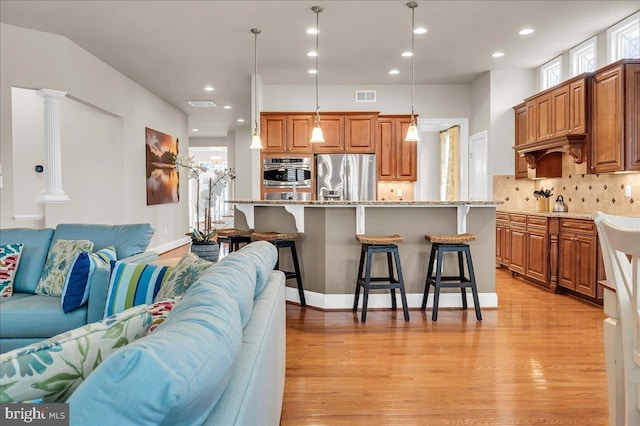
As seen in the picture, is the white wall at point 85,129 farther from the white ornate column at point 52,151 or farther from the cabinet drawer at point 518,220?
the cabinet drawer at point 518,220

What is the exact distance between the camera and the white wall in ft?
16.4

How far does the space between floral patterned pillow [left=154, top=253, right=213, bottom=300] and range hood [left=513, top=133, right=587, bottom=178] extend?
4.83 metres

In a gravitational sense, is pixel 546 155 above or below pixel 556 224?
above

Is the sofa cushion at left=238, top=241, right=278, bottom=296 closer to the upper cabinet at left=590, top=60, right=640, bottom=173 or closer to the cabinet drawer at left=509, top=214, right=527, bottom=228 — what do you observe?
the upper cabinet at left=590, top=60, right=640, bottom=173

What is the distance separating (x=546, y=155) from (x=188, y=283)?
5.78 metres

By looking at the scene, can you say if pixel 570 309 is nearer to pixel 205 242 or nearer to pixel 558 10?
pixel 558 10

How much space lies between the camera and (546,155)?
634 centimetres

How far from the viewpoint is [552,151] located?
611 cm

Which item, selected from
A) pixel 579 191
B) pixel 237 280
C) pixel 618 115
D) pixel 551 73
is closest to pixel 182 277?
pixel 237 280

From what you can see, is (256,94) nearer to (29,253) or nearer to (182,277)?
(29,253)

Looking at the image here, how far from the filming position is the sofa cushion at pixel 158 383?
75 centimetres

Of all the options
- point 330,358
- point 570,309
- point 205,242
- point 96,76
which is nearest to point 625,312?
point 330,358

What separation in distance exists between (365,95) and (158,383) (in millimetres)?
7290

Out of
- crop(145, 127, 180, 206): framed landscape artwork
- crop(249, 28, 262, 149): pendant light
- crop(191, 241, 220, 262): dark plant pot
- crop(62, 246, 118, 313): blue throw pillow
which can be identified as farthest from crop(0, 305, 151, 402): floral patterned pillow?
crop(145, 127, 180, 206): framed landscape artwork
